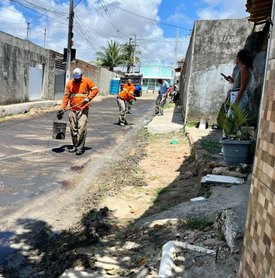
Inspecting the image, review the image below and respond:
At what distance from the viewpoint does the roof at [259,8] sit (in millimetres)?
6223

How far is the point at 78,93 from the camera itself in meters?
8.09

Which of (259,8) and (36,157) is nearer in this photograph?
(259,8)

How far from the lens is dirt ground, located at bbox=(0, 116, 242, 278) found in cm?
300

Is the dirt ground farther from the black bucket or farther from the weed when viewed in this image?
the black bucket

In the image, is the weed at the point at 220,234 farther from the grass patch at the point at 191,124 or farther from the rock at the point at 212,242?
the grass patch at the point at 191,124

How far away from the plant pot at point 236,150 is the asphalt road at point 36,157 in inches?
100

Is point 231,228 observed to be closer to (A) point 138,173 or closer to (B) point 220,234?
(B) point 220,234

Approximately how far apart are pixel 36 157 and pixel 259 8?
4.86 metres

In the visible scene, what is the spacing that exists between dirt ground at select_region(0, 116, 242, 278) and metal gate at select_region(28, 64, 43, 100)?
49.1ft

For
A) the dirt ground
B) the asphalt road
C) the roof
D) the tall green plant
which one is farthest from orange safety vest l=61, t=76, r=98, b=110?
the roof

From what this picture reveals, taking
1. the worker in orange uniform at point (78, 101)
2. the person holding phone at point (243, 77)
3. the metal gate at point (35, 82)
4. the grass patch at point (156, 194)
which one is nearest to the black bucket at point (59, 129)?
the worker in orange uniform at point (78, 101)

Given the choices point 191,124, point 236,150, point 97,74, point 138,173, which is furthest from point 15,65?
point 97,74

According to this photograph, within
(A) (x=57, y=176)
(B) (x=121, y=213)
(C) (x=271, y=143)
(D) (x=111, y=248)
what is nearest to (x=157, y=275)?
(D) (x=111, y=248)

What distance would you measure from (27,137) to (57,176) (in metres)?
3.93
